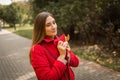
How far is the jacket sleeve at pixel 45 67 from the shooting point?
2588 millimetres

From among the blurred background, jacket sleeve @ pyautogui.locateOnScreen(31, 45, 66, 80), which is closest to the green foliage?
the blurred background

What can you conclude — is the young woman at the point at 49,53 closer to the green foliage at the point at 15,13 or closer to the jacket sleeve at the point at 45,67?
the jacket sleeve at the point at 45,67

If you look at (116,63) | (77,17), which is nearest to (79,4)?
(77,17)

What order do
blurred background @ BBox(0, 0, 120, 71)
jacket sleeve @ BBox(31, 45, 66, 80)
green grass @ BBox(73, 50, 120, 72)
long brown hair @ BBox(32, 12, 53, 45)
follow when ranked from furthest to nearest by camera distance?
1. blurred background @ BBox(0, 0, 120, 71)
2. green grass @ BBox(73, 50, 120, 72)
3. long brown hair @ BBox(32, 12, 53, 45)
4. jacket sleeve @ BBox(31, 45, 66, 80)

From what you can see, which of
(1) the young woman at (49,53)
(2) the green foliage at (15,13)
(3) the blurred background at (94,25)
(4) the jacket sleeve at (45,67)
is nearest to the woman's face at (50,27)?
(1) the young woman at (49,53)

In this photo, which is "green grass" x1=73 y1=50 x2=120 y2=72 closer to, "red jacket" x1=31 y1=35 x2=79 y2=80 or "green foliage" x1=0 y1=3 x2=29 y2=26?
"red jacket" x1=31 y1=35 x2=79 y2=80

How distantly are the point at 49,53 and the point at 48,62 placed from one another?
3.7 inches

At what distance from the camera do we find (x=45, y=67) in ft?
8.54

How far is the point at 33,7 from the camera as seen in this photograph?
19594mm

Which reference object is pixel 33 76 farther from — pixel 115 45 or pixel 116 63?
→ pixel 115 45

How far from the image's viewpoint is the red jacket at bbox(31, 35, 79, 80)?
→ 102 inches

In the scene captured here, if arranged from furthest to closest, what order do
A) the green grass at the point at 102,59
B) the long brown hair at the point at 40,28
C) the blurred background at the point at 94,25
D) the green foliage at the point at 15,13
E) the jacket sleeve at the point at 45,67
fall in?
the green foliage at the point at 15,13 < the blurred background at the point at 94,25 < the green grass at the point at 102,59 < the long brown hair at the point at 40,28 < the jacket sleeve at the point at 45,67

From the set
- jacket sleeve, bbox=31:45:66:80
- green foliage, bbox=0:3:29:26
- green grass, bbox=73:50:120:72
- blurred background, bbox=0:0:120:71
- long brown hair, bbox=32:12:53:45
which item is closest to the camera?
jacket sleeve, bbox=31:45:66:80

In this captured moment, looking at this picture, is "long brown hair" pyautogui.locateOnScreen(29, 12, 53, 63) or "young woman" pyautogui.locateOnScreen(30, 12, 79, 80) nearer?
"young woman" pyautogui.locateOnScreen(30, 12, 79, 80)
